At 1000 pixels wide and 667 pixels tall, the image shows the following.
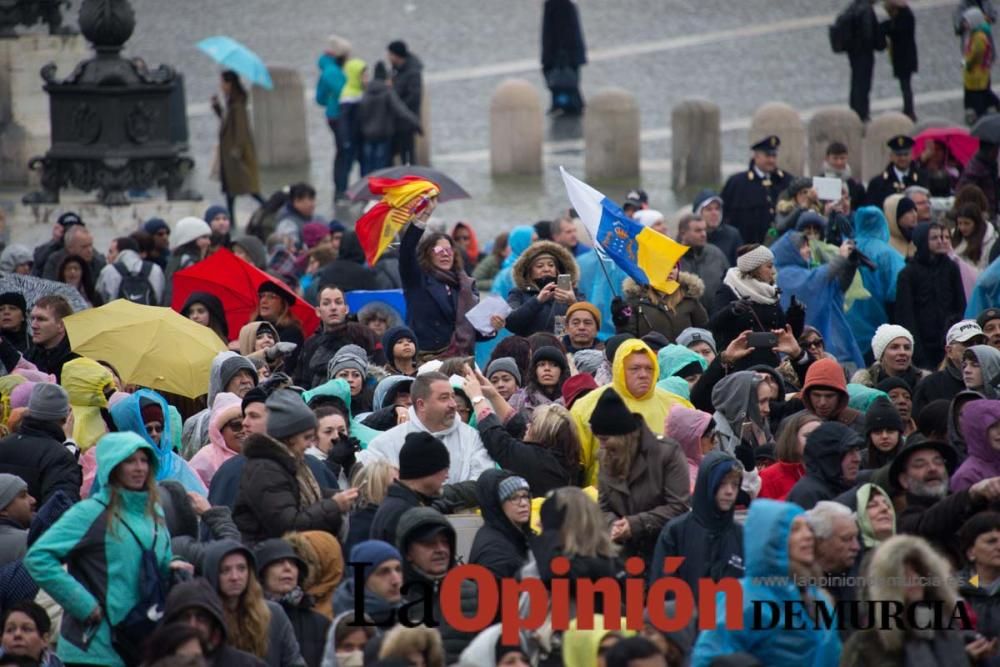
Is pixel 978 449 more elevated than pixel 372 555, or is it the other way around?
pixel 978 449

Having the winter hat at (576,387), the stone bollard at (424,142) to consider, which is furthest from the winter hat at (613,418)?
the stone bollard at (424,142)

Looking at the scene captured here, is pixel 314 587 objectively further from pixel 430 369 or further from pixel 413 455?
pixel 430 369

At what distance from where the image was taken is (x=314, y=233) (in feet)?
58.4

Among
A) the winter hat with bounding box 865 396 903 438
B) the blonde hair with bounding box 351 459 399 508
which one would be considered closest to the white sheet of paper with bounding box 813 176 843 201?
the winter hat with bounding box 865 396 903 438

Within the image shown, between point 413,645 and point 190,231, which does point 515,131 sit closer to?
point 190,231

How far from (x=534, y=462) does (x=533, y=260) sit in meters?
3.83

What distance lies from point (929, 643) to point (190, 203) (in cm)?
1230

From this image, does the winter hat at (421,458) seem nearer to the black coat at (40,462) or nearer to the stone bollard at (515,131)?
the black coat at (40,462)

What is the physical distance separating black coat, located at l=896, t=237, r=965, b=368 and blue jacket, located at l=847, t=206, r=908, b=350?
0.90ft

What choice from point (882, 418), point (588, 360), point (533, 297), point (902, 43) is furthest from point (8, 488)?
point (902, 43)

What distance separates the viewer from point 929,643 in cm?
779

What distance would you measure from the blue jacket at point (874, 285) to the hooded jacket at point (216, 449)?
228 inches

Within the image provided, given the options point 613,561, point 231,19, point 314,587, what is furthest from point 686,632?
point 231,19

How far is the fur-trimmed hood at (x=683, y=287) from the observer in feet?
44.4
